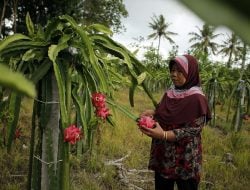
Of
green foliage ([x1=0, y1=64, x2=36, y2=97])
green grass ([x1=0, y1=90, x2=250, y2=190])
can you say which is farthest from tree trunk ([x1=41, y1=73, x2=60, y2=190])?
green foliage ([x1=0, y1=64, x2=36, y2=97])

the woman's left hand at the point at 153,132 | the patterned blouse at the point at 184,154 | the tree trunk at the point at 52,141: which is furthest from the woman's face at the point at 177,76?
the tree trunk at the point at 52,141

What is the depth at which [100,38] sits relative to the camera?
166cm

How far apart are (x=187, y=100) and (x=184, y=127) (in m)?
0.14

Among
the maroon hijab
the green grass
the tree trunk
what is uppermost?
the maroon hijab

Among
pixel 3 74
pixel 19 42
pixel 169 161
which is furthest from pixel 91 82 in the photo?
pixel 3 74

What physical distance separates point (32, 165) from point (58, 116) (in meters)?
0.27

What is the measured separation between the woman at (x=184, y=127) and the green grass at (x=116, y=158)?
0.46 m

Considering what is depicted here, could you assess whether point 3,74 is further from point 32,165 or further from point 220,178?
point 220,178

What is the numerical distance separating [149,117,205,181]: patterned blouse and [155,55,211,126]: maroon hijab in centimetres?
4

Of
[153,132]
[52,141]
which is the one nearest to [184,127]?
[153,132]

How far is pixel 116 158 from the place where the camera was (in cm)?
402

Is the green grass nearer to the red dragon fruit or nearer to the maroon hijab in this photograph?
the maroon hijab

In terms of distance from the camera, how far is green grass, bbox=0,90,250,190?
10.4 ft

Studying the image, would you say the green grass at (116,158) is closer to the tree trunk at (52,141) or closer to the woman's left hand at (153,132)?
the woman's left hand at (153,132)
